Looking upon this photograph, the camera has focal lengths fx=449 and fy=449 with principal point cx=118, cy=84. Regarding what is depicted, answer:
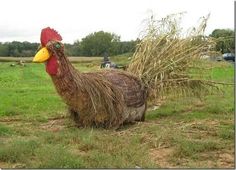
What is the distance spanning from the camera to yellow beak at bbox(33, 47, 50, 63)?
662 centimetres

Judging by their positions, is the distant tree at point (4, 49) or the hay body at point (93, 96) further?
the distant tree at point (4, 49)

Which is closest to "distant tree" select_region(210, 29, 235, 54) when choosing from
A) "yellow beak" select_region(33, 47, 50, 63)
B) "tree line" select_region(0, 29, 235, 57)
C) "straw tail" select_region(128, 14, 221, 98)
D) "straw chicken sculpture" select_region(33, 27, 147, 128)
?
"straw tail" select_region(128, 14, 221, 98)

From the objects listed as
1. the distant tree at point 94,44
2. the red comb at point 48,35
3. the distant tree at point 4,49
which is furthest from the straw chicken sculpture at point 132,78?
the distant tree at point 4,49

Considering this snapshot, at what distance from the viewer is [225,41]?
30.6 ft

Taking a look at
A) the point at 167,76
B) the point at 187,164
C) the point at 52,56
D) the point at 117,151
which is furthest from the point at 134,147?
the point at 167,76

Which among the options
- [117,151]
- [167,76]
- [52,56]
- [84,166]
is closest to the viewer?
[84,166]

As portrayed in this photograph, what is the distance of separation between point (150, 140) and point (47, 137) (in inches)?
57.9

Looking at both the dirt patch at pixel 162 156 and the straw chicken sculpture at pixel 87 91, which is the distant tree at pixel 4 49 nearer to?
the straw chicken sculpture at pixel 87 91

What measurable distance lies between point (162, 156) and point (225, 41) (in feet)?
15.3

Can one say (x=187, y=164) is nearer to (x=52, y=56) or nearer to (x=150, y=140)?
(x=150, y=140)

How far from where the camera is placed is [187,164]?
4926 mm

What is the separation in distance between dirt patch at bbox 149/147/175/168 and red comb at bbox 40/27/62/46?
2339mm

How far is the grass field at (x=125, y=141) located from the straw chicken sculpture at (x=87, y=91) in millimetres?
235

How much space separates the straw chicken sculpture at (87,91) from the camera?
22.1 feet
